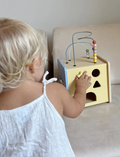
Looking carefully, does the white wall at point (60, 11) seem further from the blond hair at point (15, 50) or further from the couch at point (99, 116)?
the blond hair at point (15, 50)

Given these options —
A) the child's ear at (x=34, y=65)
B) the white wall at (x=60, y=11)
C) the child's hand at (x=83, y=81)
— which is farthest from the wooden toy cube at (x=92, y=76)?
the white wall at (x=60, y=11)

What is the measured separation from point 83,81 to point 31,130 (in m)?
0.42

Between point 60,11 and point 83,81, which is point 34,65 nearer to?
point 83,81

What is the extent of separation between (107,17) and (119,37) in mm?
302

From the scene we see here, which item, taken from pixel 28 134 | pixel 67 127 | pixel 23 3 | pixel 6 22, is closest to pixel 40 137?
pixel 28 134

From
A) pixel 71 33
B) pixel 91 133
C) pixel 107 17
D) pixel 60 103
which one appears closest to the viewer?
pixel 60 103

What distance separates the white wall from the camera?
1.27 meters

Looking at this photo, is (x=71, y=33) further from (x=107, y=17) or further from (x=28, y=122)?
(x=28, y=122)

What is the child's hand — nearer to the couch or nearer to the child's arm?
the child's arm

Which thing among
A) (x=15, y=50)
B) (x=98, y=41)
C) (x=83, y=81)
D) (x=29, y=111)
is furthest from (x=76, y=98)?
(x=98, y=41)

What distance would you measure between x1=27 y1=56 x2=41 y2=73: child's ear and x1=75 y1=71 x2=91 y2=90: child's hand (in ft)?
1.09

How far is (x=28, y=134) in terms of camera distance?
0.60 metres

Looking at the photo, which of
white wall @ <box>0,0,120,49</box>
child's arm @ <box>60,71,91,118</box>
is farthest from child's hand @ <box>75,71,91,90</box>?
white wall @ <box>0,0,120,49</box>

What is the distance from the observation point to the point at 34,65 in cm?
61
